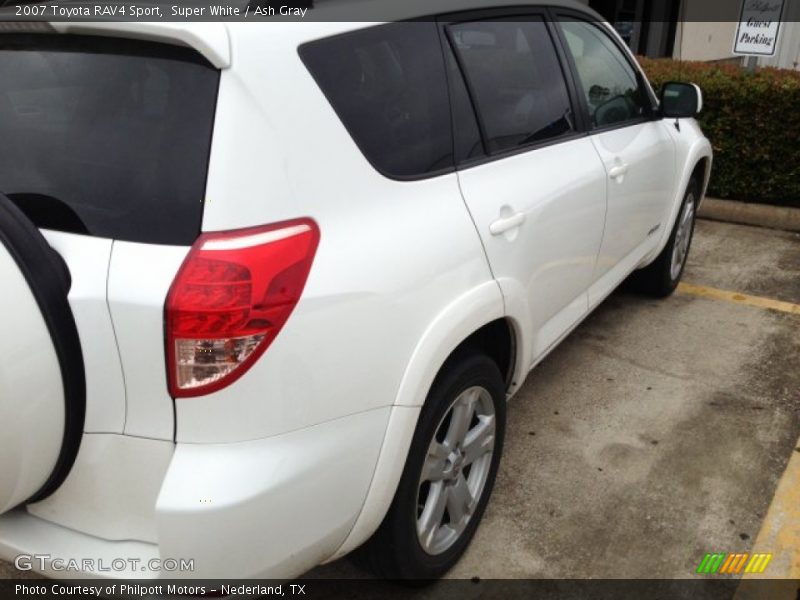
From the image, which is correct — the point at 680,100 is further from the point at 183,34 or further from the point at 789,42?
the point at 789,42

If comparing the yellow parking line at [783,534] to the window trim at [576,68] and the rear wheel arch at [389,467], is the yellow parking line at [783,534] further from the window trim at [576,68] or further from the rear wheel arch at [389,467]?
the window trim at [576,68]

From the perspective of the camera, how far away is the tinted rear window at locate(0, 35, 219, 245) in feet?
5.34

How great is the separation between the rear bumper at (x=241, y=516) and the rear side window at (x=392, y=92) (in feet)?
2.35

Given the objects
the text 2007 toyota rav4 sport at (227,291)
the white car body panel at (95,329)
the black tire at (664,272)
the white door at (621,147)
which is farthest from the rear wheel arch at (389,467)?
the black tire at (664,272)

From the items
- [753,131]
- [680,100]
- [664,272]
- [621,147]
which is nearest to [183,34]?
[621,147]

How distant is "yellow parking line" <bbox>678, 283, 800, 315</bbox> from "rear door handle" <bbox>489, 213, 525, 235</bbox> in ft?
9.49

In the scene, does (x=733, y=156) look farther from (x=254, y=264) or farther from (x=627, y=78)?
(x=254, y=264)

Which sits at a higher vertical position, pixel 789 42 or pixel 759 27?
pixel 759 27

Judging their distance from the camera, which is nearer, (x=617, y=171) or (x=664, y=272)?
(x=617, y=171)

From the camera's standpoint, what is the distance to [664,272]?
179 inches

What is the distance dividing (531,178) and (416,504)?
1.19 meters

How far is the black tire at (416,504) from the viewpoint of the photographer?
6.84ft

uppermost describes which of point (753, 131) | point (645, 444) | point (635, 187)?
point (635, 187)

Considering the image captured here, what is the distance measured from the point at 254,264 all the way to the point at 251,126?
1.02ft
